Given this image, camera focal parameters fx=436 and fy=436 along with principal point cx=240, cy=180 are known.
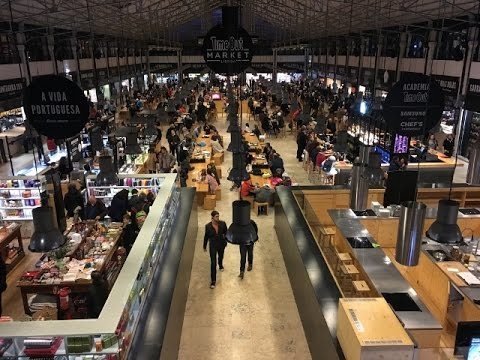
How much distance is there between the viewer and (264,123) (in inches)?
824

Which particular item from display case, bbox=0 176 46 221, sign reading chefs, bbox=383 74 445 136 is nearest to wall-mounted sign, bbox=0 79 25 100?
display case, bbox=0 176 46 221

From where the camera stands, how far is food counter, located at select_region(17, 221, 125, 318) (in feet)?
23.5

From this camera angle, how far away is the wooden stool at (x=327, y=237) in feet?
24.9

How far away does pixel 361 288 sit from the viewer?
5.91 m

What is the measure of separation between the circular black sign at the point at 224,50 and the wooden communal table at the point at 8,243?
5.34 metres

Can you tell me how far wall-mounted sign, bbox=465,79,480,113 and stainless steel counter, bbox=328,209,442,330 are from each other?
8812 mm

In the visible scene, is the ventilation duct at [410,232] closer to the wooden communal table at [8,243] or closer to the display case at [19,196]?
the wooden communal table at [8,243]

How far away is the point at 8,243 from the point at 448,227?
26.5 ft

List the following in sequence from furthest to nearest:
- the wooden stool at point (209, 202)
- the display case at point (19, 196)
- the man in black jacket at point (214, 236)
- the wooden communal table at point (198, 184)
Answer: the wooden communal table at point (198, 184)
the wooden stool at point (209, 202)
the display case at point (19, 196)
the man in black jacket at point (214, 236)

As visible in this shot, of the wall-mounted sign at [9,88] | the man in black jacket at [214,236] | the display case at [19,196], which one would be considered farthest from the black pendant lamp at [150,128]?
the man in black jacket at [214,236]

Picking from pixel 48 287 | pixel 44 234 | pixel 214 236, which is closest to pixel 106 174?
pixel 48 287

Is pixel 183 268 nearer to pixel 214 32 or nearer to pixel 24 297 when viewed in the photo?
pixel 24 297

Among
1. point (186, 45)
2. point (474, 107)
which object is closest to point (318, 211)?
point (474, 107)

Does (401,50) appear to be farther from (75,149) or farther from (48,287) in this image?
→ (48,287)
